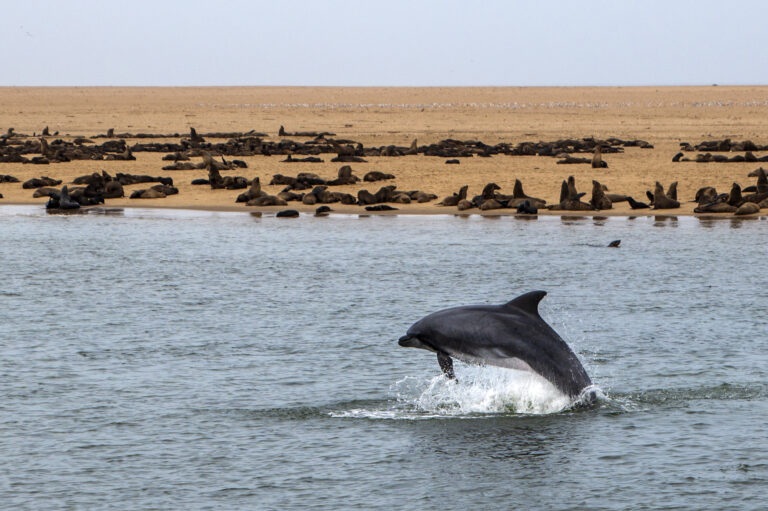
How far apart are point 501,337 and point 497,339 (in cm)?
4

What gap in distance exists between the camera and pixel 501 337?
929cm

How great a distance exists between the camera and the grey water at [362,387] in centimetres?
821

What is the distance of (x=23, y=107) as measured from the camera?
9719cm

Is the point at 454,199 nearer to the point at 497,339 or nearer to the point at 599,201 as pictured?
the point at 599,201

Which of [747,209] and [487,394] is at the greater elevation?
[747,209]

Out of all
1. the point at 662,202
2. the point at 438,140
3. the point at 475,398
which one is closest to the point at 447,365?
the point at 475,398

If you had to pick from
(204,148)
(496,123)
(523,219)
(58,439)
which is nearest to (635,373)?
(58,439)

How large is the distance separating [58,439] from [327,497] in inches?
103

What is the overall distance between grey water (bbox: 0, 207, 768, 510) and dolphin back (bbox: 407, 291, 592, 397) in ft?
1.75

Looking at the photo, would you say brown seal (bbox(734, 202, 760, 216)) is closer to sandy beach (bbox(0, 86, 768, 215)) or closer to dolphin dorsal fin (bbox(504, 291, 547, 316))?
sandy beach (bbox(0, 86, 768, 215))

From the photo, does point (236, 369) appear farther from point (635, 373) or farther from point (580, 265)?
point (580, 265)

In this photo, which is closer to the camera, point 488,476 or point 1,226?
point 488,476

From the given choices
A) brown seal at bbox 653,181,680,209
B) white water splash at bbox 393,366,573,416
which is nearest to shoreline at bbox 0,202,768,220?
brown seal at bbox 653,181,680,209

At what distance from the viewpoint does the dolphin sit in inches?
364
